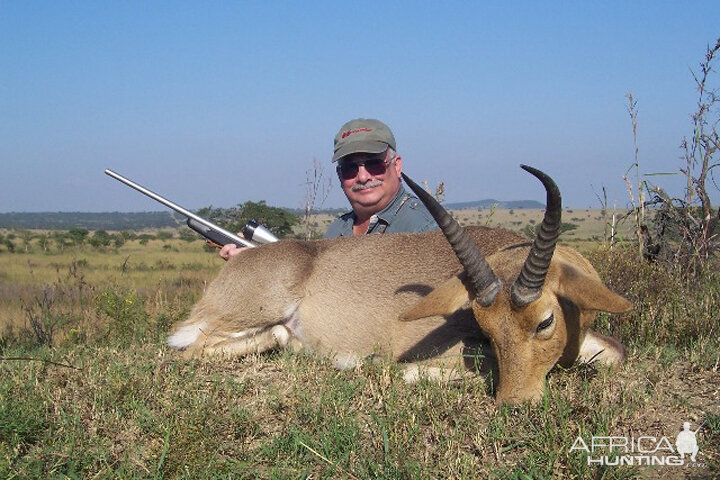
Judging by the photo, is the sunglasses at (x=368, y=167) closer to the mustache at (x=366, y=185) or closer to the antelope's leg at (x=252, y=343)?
the mustache at (x=366, y=185)

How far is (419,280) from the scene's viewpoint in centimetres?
579

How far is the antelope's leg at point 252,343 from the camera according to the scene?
19.9ft

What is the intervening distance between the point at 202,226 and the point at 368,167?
2203mm

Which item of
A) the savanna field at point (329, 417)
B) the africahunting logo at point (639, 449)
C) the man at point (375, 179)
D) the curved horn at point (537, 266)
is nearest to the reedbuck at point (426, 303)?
the curved horn at point (537, 266)

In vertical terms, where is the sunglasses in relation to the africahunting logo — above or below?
above

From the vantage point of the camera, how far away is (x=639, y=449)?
11.7 ft

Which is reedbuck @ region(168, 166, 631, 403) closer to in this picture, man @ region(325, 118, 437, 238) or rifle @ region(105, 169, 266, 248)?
rifle @ region(105, 169, 266, 248)

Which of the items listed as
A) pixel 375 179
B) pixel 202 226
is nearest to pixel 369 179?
pixel 375 179

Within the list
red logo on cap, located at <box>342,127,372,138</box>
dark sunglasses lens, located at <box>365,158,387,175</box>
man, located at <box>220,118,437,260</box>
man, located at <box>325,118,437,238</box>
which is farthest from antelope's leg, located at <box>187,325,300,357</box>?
red logo on cap, located at <box>342,127,372,138</box>

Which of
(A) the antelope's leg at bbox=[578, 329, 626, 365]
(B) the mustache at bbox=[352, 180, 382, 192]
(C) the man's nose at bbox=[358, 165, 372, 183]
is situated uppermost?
(C) the man's nose at bbox=[358, 165, 372, 183]

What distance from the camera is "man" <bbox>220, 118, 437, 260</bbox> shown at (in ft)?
26.2

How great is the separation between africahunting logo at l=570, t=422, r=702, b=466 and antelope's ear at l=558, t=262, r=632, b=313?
790 millimetres

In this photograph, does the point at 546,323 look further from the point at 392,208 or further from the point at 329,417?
the point at 392,208

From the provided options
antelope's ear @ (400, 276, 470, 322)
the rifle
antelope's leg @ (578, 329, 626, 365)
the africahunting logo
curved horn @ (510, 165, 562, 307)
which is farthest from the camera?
the rifle
